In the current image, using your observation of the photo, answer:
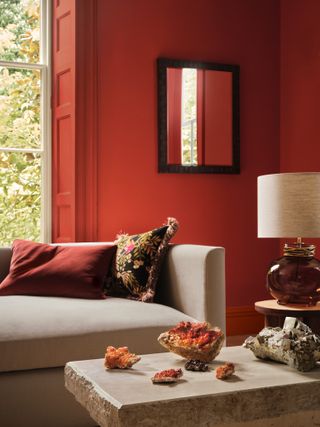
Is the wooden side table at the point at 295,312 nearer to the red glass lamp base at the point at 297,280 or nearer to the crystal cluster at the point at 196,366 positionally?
the red glass lamp base at the point at 297,280

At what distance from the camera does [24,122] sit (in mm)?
4379

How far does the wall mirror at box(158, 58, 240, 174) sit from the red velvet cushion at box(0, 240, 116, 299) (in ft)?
4.37

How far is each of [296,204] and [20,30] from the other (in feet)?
7.96

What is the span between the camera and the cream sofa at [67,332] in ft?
8.29

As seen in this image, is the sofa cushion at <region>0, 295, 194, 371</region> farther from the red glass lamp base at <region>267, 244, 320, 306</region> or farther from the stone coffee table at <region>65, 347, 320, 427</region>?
the stone coffee table at <region>65, 347, 320, 427</region>

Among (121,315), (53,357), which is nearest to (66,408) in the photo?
(53,357)

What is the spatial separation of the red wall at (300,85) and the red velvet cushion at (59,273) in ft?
6.23

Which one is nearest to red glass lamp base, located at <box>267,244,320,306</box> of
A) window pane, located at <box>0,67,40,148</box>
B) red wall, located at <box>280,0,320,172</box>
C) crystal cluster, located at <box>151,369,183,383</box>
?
crystal cluster, located at <box>151,369,183,383</box>

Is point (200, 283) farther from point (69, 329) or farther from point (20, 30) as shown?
point (20, 30)

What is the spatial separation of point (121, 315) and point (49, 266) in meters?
0.60

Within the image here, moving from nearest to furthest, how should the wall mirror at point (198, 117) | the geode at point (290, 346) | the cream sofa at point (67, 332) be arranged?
1. the geode at point (290, 346)
2. the cream sofa at point (67, 332)
3. the wall mirror at point (198, 117)

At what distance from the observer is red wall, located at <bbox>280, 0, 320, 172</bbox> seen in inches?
176

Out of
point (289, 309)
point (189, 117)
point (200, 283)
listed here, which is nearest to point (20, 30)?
point (189, 117)

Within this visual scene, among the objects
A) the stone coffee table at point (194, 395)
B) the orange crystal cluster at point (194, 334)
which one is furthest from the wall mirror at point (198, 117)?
the stone coffee table at point (194, 395)
